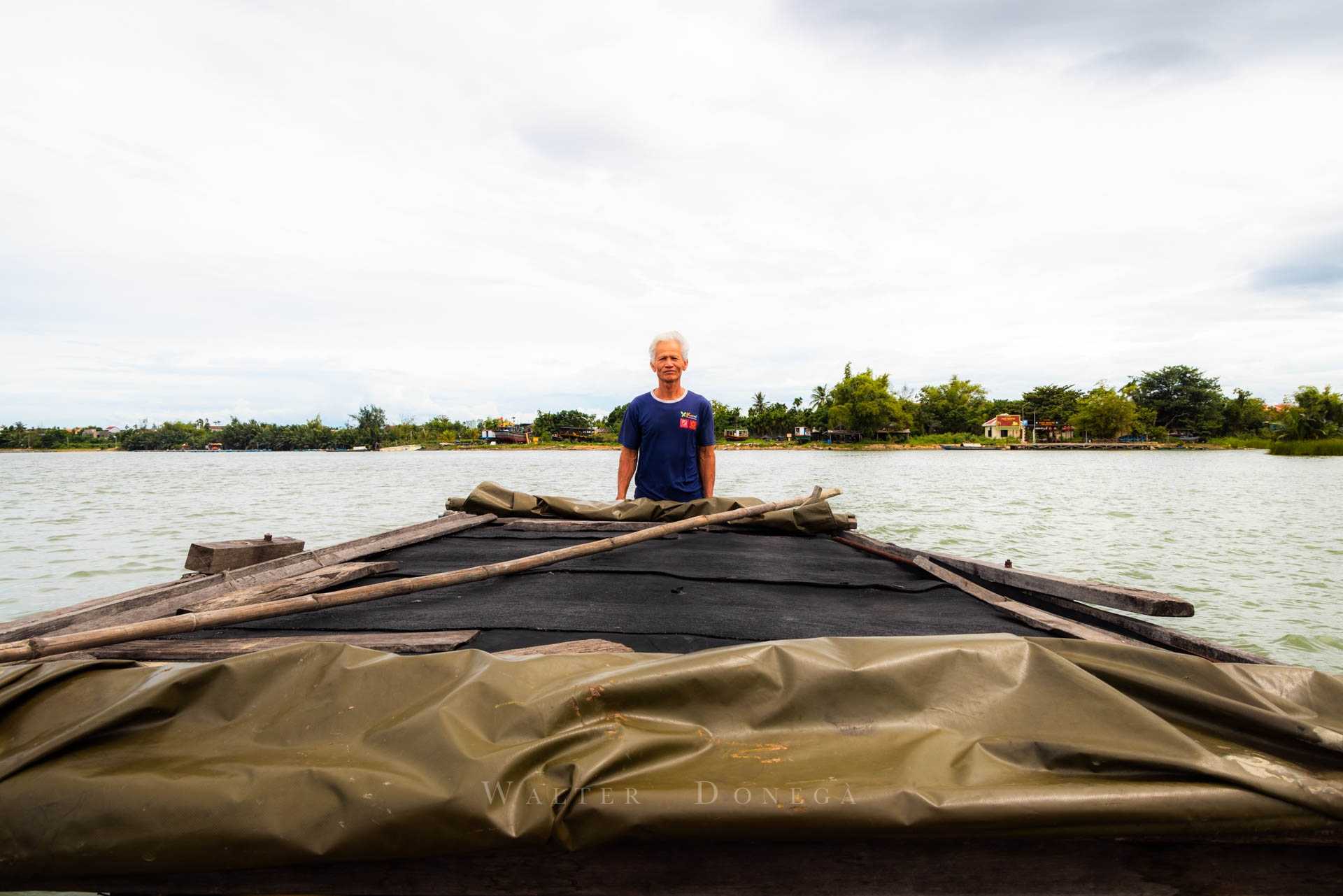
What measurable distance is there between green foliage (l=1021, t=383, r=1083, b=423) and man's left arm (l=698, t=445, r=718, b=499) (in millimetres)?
92206

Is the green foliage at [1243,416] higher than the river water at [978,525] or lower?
higher

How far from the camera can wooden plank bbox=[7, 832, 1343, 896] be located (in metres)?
1.03

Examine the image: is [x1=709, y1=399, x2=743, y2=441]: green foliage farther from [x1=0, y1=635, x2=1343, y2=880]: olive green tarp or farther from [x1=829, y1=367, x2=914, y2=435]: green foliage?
[x1=0, y1=635, x2=1343, y2=880]: olive green tarp

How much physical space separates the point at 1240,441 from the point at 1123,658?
94713 mm

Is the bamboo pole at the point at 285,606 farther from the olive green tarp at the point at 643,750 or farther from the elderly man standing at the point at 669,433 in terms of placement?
the elderly man standing at the point at 669,433

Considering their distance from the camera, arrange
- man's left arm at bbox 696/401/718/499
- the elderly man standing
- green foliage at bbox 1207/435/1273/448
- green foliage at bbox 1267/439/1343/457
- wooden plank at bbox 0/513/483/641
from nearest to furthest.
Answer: wooden plank at bbox 0/513/483/641, the elderly man standing, man's left arm at bbox 696/401/718/499, green foliage at bbox 1267/439/1343/457, green foliage at bbox 1207/435/1273/448

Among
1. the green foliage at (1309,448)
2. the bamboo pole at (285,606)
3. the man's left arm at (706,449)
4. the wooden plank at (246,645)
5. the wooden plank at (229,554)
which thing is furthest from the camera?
the green foliage at (1309,448)

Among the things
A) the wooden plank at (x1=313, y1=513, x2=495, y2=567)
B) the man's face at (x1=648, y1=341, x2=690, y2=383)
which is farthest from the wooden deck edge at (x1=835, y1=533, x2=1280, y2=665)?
the wooden plank at (x1=313, y1=513, x2=495, y2=567)

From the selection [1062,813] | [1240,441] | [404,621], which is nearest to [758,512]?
[404,621]

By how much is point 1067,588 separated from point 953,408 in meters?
91.8

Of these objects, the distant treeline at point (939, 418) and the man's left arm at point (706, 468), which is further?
Answer: the distant treeline at point (939, 418)

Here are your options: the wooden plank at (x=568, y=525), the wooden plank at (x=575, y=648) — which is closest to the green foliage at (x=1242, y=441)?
the wooden plank at (x=568, y=525)

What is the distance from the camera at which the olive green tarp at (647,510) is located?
Result: 452 centimetres

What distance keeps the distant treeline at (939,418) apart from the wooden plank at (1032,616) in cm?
5342
